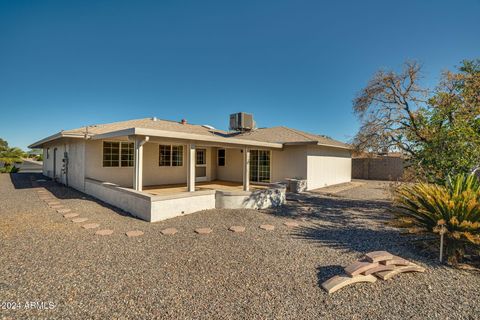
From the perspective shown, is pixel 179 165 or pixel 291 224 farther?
pixel 179 165

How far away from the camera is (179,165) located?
12.2 meters

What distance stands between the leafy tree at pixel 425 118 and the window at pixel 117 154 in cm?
1106

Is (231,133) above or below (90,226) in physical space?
above

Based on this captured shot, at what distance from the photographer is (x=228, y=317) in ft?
8.04

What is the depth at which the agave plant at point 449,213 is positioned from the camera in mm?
3885

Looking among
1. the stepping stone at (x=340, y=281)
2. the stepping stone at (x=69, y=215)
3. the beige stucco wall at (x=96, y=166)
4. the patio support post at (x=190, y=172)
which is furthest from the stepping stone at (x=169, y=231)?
the beige stucco wall at (x=96, y=166)

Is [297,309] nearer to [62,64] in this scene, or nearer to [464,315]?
[464,315]

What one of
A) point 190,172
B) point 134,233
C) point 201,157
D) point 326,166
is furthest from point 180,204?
point 326,166

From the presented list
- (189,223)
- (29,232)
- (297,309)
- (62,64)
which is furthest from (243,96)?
(297,309)

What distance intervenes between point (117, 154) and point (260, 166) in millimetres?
7893

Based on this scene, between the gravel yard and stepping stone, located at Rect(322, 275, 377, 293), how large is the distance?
0.09 metres

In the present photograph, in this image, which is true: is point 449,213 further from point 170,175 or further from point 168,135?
point 170,175

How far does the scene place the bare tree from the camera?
27.8 feet

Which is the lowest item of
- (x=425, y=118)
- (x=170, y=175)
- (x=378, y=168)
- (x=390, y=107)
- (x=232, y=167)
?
(x=170, y=175)
